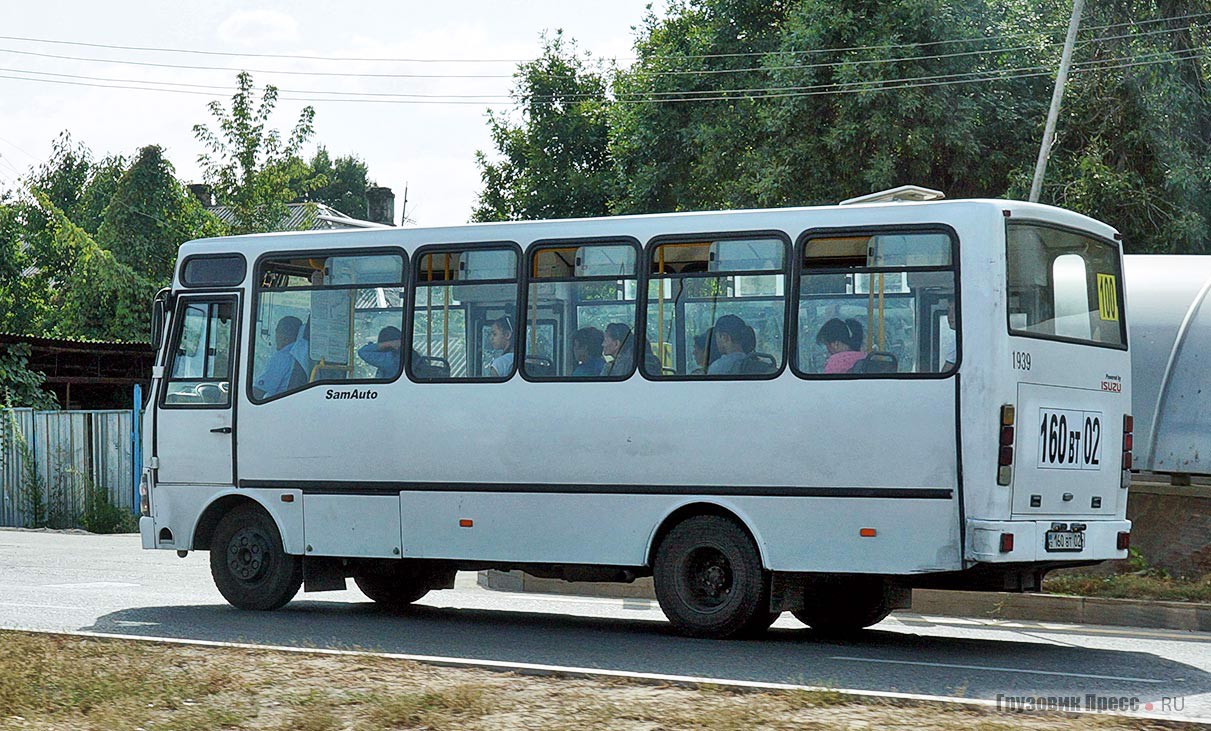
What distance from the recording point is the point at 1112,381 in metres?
11.7

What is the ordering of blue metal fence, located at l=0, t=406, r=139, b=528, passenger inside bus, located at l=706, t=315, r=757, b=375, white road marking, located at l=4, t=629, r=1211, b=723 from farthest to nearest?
blue metal fence, located at l=0, t=406, r=139, b=528, passenger inside bus, located at l=706, t=315, r=757, b=375, white road marking, located at l=4, t=629, r=1211, b=723

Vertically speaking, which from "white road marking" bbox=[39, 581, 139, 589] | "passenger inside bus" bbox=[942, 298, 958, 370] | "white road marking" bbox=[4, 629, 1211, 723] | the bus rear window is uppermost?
the bus rear window

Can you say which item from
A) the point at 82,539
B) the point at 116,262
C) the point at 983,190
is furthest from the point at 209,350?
the point at 116,262

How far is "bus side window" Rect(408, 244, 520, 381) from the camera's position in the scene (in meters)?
12.4

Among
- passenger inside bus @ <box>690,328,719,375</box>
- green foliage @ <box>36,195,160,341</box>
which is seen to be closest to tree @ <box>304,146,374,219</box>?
green foliage @ <box>36,195,160,341</box>

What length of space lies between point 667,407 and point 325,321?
315cm

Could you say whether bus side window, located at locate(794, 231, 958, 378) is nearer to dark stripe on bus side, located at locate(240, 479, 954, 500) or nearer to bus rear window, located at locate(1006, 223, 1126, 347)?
bus rear window, located at locate(1006, 223, 1126, 347)

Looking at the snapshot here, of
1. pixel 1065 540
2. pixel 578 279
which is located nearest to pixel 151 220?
pixel 578 279

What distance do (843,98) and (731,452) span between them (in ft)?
71.8

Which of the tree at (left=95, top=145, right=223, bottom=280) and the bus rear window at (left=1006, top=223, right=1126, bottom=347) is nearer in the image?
the bus rear window at (left=1006, top=223, right=1126, bottom=347)

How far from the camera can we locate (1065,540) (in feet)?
35.9

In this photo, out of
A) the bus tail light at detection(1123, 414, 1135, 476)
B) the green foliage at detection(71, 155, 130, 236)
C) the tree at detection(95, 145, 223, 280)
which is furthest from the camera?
the green foliage at detection(71, 155, 130, 236)

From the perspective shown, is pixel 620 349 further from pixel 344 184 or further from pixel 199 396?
pixel 344 184

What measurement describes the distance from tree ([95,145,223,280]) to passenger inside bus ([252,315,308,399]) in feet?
95.3
